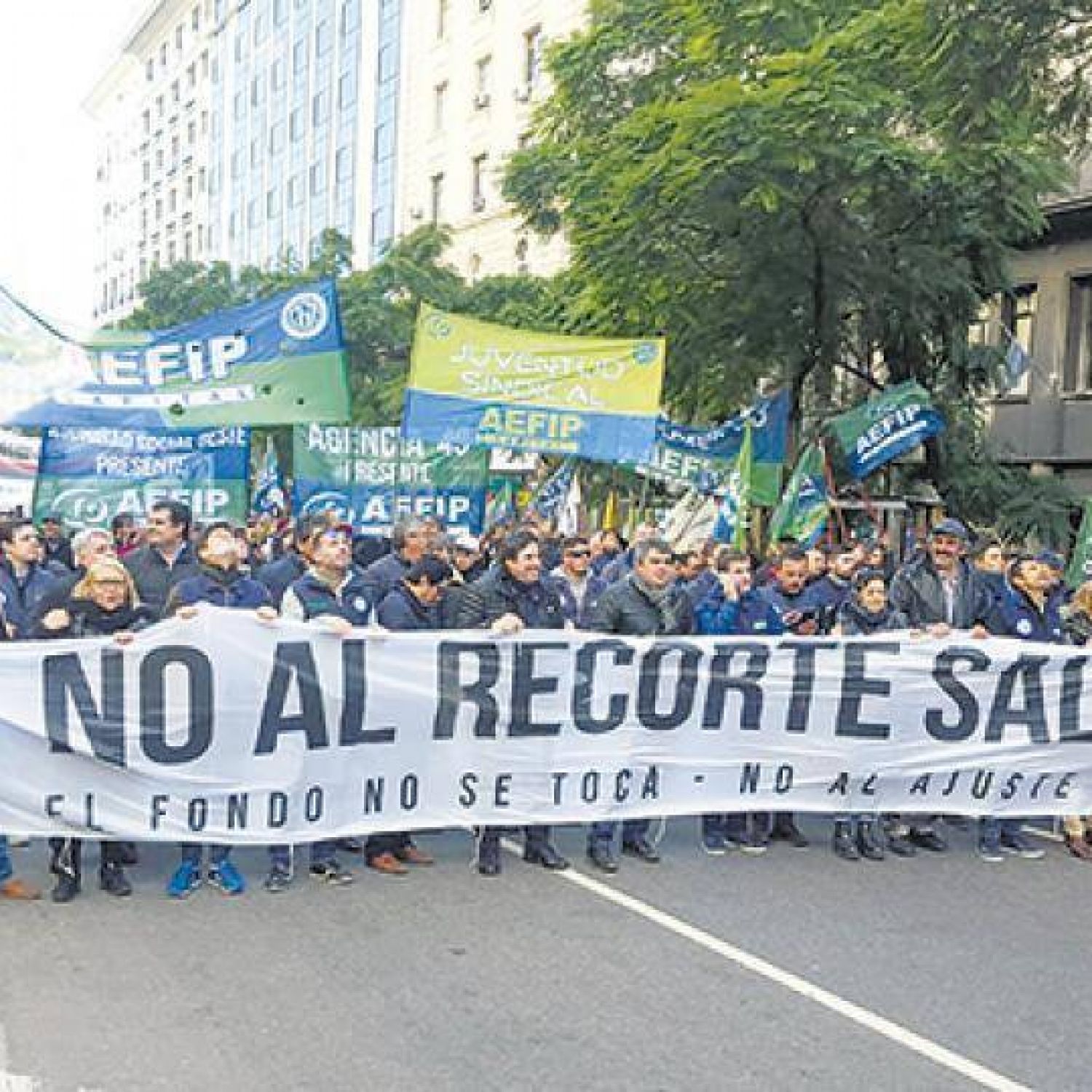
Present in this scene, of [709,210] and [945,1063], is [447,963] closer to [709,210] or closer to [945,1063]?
[945,1063]

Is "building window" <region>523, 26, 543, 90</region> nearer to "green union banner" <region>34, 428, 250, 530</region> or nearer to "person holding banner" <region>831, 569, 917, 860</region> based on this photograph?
"green union banner" <region>34, 428, 250, 530</region>

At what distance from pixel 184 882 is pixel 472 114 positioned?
4163 cm

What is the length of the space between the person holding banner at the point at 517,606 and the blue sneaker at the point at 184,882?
138cm

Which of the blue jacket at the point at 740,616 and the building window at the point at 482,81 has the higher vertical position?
the building window at the point at 482,81

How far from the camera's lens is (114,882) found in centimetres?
677

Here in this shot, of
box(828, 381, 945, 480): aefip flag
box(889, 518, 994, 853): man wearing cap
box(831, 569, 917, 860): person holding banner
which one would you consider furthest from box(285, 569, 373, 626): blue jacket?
box(828, 381, 945, 480): aefip flag

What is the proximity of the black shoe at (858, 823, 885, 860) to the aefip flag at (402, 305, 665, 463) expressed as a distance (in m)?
4.85

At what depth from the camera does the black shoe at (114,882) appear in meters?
6.71

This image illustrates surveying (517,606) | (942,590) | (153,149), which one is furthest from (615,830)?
(153,149)

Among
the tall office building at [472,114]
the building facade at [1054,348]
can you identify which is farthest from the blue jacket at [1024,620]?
the tall office building at [472,114]

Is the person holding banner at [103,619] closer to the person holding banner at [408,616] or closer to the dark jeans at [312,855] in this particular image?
the dark jeans at [312,855]

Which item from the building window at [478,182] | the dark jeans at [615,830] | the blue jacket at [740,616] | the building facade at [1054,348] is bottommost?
the dark jeans at [615,830]

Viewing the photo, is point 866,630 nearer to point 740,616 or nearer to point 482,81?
point 740,616

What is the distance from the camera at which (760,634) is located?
8641 millimetres
